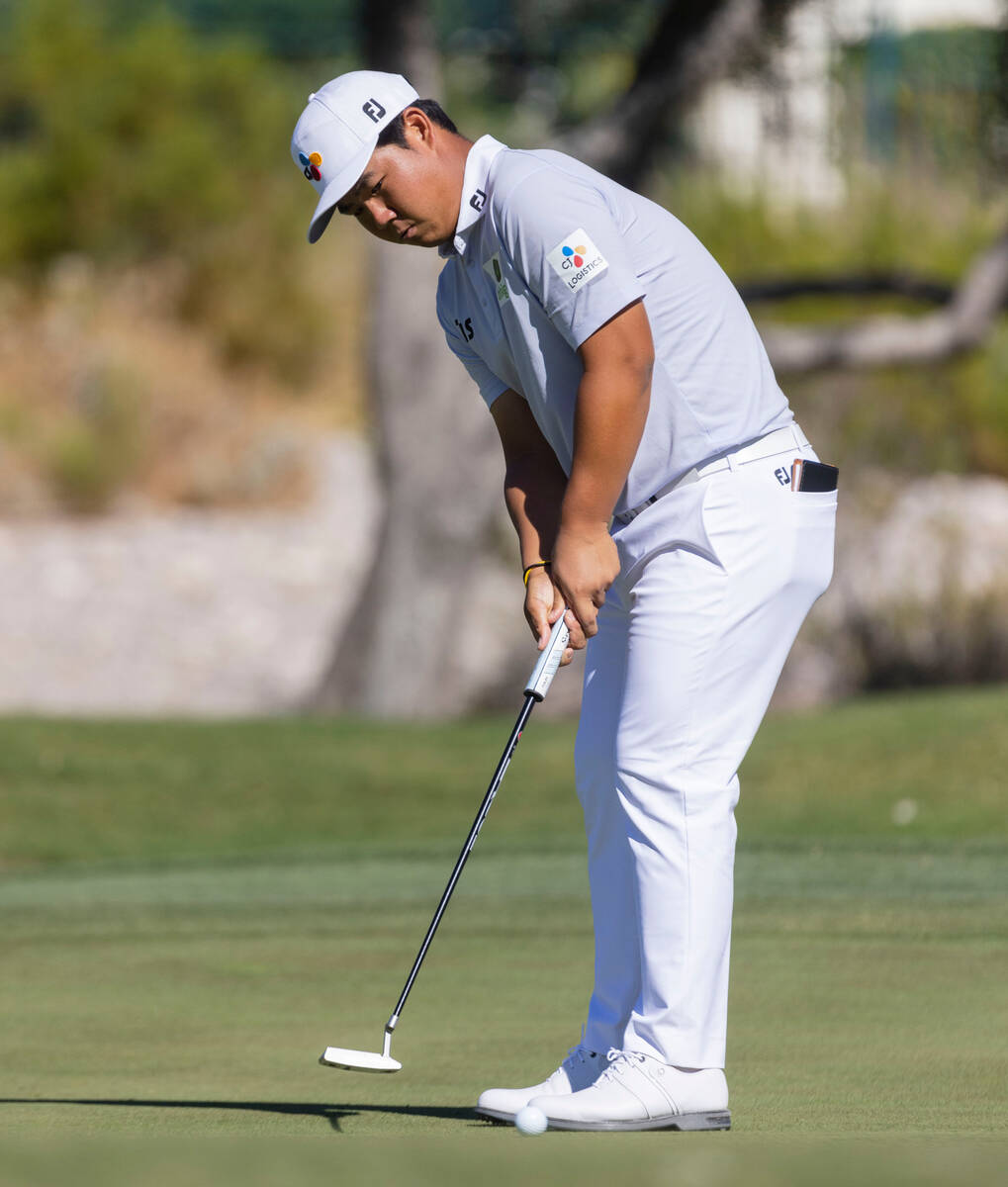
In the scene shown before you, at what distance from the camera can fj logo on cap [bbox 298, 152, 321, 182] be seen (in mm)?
3521

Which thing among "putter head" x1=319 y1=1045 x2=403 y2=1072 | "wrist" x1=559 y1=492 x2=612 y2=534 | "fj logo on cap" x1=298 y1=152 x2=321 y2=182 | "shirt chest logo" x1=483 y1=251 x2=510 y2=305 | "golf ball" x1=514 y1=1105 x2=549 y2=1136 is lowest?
"golf ball" x1=514 y1=1105 x2=549 y2=1136

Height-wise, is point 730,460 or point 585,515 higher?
point 730,460

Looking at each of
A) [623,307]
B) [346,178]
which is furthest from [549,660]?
[346,178]

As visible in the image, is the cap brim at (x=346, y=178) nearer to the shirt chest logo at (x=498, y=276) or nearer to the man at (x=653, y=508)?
the man at (x=653, y=508)

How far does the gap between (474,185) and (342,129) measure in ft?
0.76

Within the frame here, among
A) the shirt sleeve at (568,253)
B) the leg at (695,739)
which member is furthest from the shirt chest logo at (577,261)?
the leg at (695,739)

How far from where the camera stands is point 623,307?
3.40 m

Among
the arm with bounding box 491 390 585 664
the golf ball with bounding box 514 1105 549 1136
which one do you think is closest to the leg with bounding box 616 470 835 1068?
the golf ball with bounding box 514 1105 549 1136

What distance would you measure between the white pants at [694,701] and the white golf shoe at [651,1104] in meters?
0.04

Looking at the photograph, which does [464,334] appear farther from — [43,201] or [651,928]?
[43,201]

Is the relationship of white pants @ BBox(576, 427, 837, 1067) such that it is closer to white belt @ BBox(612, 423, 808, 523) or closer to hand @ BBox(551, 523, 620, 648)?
white belt @ BBox(612, 423, 808, 523)

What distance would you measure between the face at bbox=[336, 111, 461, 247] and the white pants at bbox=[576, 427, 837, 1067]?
60 centimetres

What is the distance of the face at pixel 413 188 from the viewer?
3.54 m

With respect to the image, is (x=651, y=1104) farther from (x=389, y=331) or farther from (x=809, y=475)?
(x=389, y=331)
